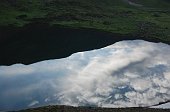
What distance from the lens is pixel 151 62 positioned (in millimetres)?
89812

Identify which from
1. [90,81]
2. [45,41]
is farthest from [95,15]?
[90,81]

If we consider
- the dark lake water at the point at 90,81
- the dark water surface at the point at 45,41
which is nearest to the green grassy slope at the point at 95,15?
the dark water surface at the point at 45,41

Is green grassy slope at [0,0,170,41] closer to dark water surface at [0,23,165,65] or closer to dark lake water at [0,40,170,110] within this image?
dark water surface at [0,23,165,65]

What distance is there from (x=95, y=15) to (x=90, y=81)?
7445cm

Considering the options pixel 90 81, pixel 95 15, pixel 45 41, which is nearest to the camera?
pixel 90 81

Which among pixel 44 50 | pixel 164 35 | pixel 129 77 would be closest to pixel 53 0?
pixel 164 35

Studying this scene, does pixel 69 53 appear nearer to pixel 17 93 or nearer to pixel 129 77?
pixel 129 77

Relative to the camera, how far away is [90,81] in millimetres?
72438

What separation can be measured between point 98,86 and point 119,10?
89.1 metres

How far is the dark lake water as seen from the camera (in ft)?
205

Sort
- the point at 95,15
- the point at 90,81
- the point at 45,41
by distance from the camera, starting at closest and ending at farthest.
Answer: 1. the point at 90,81
2. the point at 45,41
3. the point at 95,15

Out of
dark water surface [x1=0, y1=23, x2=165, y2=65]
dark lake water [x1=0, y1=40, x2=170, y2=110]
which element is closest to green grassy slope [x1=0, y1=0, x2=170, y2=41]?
dark water surface [x1=0, y1=23, x2=165, y2=65]

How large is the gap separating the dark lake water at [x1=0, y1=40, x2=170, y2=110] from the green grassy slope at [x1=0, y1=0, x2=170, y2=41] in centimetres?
3266

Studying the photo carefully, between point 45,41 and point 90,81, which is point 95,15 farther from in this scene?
point 90,81
